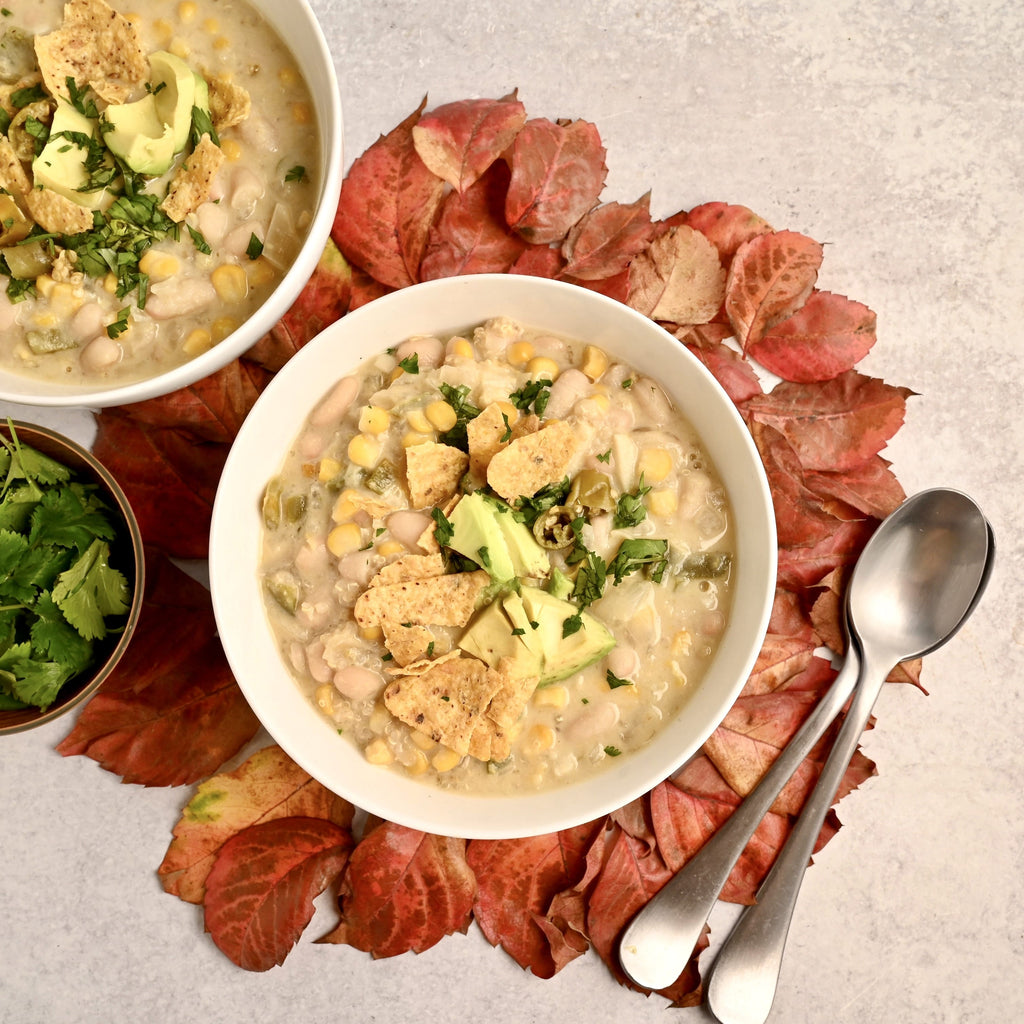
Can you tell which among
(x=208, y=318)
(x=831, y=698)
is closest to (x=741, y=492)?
(x=831, y=698)

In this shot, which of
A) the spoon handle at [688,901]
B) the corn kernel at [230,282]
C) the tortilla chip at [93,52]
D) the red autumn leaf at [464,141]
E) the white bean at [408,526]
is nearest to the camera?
the white bean at [408,526]

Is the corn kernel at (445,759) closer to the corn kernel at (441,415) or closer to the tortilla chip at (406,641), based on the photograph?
the tortilla chip at (406,641)

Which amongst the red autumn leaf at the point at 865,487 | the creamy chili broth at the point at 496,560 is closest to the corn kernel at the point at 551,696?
the creamy chili broth at the point at 496,560

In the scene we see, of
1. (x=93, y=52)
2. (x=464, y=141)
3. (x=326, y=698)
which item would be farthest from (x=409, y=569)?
(x=93, y=52)

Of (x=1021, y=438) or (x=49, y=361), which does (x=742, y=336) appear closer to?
(x=1021, y=438)

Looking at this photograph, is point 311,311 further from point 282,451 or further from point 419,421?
point 419,421

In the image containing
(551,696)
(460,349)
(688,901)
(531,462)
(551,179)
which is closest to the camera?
(531,462)
